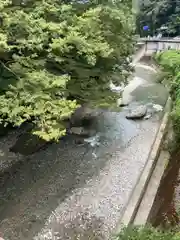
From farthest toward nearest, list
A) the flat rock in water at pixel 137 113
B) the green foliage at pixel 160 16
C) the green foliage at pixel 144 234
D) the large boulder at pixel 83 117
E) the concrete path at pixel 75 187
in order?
the green foliage at pixel 160 16 < the flat rock in water at pixel 137 113 < the large boulder at pixel 83 117 < the concrete path at pixel 75 187 < the green foliage at pixel 144 234

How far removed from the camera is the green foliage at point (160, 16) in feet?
91.2

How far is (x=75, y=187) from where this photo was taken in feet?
25.6

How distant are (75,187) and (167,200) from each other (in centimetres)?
249

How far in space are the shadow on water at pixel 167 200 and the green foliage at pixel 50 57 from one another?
2.48 meters

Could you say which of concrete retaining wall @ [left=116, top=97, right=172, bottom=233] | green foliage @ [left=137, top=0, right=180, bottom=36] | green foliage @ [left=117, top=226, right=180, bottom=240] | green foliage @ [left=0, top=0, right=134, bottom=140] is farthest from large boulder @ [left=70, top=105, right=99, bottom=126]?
green foliage @ [left=137, top=0, right=180, bottom=36]

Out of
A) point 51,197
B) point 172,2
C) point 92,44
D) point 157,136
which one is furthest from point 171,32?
point 51,197

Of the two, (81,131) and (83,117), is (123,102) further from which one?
(81,131)

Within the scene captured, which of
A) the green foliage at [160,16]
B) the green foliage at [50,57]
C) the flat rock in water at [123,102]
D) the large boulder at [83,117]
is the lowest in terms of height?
the large boulder at [83,117]

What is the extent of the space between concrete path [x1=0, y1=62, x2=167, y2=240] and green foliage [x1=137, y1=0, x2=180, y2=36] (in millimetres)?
19823

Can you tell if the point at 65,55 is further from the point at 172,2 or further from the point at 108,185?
the point at 172,2

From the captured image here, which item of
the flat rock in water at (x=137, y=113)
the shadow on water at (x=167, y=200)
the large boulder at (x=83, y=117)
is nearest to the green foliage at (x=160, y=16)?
the flat rock in water at (x=137, y=113)

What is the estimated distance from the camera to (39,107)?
19.4 feet

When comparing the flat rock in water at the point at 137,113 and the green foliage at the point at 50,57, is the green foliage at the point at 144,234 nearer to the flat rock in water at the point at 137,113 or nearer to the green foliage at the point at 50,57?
the green foliage at the point at 50,57

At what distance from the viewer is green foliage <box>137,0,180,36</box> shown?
27812 mm
